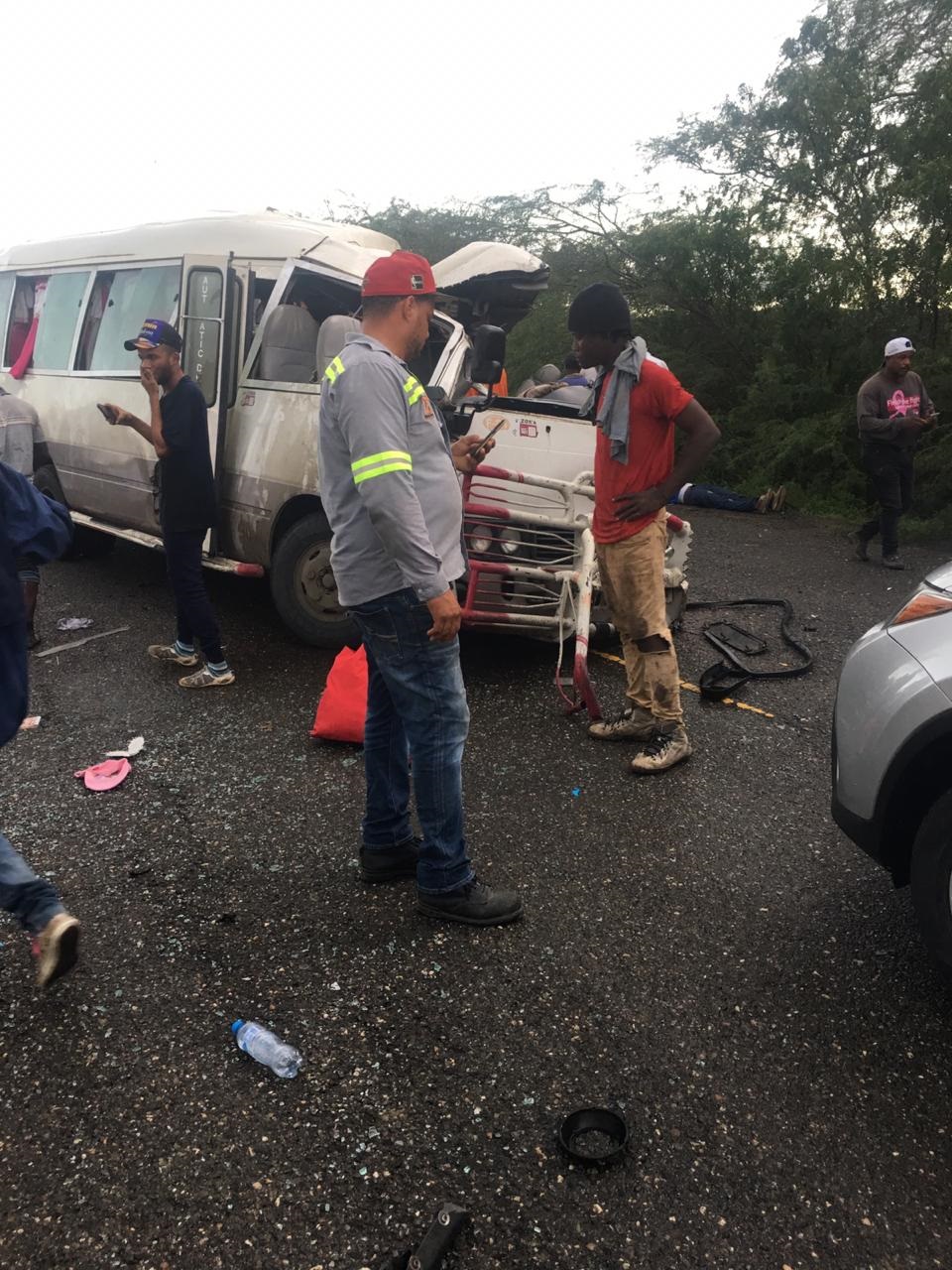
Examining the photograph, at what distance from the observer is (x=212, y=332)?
5336 mm

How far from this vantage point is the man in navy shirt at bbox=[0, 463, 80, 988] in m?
2.46

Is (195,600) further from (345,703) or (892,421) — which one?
(892,421)

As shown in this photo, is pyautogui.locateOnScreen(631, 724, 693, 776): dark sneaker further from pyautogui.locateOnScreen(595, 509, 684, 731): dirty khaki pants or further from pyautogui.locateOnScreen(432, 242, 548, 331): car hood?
pyautogui.locateOnScreen(432, 242, 548, 331): car hood

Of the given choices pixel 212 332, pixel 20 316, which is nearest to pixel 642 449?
pixel 212 332

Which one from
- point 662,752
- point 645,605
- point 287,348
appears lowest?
point 662,752

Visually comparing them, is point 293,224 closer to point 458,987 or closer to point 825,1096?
point 458,987

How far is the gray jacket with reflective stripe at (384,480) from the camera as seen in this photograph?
243 centimetres

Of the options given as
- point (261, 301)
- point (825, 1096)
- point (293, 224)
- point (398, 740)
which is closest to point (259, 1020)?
point (398, 740)

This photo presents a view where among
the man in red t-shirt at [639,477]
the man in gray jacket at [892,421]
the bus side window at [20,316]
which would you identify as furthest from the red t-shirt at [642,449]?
the bus side window at [20,316]

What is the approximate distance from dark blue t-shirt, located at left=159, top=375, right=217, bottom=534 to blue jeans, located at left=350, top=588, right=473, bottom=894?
2.21 m

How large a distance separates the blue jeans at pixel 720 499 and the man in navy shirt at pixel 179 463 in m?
7.83

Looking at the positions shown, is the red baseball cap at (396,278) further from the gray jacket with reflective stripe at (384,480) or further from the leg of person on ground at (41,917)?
the leg of person on ground at (41,917)

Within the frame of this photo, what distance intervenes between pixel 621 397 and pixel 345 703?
1.82 metres

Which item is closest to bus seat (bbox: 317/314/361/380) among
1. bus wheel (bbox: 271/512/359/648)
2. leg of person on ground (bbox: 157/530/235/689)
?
bus wheel (bbox: 271/512/359/648)
